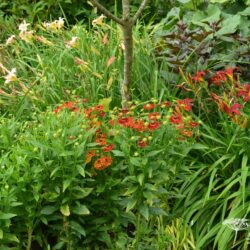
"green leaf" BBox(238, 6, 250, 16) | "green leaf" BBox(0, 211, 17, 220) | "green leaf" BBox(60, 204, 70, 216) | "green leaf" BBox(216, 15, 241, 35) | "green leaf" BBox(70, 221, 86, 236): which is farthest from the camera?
"green leaf" BBox(238, 6, 250, 16)

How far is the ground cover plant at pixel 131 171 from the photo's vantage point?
11.6 ft

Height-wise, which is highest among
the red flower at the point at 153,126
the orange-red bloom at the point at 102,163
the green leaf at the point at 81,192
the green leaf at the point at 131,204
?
the red flower at the point at 153,126

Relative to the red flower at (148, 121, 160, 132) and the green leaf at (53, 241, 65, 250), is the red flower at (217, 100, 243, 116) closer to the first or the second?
the red flower at (148, 121, 160, 132)

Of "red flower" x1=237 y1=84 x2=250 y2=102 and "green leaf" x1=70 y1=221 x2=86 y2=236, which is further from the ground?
"red flower" x1=237 y1=84 x2=250 y2=102

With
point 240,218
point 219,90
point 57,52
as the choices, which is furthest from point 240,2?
point 240,218

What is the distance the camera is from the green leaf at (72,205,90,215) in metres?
3.52

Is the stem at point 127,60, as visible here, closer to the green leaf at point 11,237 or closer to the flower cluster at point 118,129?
the flower cluster at point 118,129

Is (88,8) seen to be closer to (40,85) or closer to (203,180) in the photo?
(40,85)

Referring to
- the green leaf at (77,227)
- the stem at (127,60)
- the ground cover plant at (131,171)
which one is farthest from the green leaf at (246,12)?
the green leaf at (77,227)

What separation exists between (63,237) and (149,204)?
0.49 metres

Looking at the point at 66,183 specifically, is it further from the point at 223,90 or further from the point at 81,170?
the point at 223,90

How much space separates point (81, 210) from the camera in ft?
11.6

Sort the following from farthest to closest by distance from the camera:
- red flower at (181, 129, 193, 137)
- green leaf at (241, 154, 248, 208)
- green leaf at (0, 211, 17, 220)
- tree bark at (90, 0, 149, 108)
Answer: tree bark at (90, 0, 149, 108)
green leaf at (241, 154, 248, 208)
red flower at (181, 129, 193, 137)
green leaf at (0, 211, 17, 220)

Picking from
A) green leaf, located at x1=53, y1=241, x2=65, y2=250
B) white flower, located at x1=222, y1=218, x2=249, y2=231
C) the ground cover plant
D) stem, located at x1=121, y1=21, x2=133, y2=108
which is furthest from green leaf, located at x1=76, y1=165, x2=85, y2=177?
stem, located at x1=121, y1=21, x2=133, y2=108
